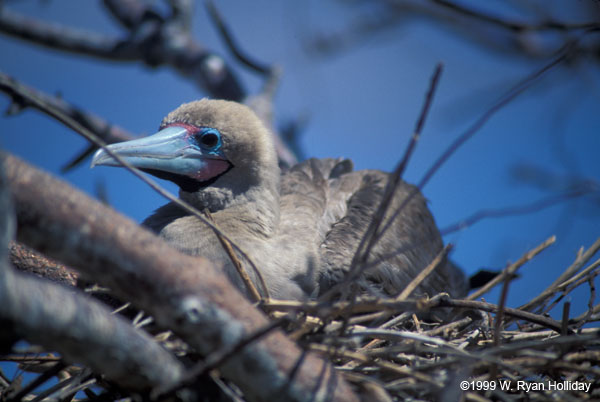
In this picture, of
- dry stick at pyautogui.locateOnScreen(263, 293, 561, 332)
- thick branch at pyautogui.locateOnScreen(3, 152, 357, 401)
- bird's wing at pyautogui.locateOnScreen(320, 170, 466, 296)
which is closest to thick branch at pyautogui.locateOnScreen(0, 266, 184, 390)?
thick branch at pyautogui.locateOnScreen(3, 152, 357, 401)

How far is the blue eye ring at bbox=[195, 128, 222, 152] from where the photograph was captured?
2904 millimetres

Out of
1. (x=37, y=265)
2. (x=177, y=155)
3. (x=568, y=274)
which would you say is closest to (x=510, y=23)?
(x=568, y=274)

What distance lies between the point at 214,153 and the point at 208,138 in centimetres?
9

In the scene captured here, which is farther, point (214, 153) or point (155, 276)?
point (214, 153)

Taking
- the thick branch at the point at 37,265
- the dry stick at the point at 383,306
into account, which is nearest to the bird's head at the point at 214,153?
the thick branch at the point at 37,265

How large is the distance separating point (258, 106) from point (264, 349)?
336 centimetres

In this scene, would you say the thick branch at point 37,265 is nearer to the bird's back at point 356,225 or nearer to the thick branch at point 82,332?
the bird's back at point 356,225

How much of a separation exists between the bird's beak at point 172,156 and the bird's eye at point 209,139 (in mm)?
47

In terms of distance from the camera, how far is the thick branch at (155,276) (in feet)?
4.09

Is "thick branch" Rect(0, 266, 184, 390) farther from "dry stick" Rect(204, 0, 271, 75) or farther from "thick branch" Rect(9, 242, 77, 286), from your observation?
"dry stick" Rect(204, 0, 271, 75)

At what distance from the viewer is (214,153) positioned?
2930mm

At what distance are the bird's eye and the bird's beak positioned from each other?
47 mm

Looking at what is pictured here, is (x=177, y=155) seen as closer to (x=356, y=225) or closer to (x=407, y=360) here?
(x=356, y=225)

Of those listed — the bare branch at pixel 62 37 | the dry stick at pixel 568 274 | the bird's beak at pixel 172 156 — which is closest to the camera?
the dry stick at pixel 568 274
